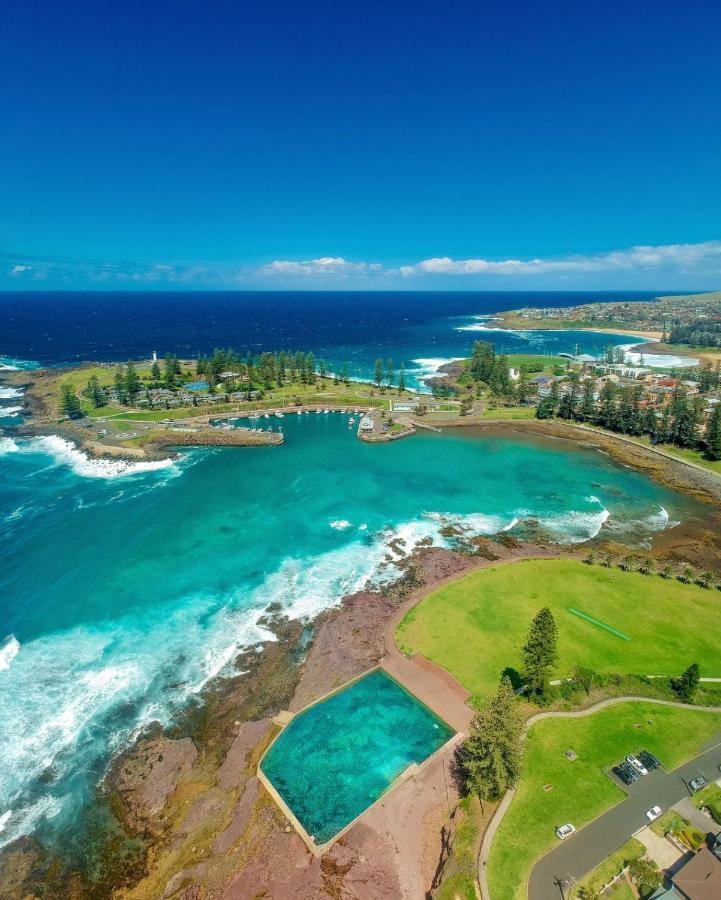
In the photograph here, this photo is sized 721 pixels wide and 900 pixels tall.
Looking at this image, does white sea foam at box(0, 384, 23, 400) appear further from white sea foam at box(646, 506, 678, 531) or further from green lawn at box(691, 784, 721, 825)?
green lawn at box(691, 784, 721, 825)

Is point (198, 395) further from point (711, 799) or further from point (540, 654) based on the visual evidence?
point (711, 799)

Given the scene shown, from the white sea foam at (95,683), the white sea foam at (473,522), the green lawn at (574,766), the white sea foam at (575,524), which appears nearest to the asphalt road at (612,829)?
the green lawn at (574,766)

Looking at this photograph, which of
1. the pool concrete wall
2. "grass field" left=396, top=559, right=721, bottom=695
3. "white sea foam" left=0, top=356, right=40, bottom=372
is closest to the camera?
the pool concrete wall

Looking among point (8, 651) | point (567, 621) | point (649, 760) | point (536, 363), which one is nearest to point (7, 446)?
point (8, 651)

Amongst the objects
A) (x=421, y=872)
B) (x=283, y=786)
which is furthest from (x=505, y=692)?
(x=283, y=786)

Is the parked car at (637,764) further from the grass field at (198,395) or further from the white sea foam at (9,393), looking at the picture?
the white sea foam at (9,393)

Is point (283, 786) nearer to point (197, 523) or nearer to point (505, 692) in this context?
point (505, 692)

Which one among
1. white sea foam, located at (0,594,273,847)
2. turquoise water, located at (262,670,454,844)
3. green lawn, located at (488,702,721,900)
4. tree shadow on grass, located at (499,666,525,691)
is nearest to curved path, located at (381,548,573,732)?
turquoise water, located at (262,670,454,844)

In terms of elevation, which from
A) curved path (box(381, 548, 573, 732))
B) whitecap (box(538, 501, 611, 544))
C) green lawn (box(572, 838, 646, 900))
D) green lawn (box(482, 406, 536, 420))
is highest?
green lawn (box(482, 406, 536, 420))
